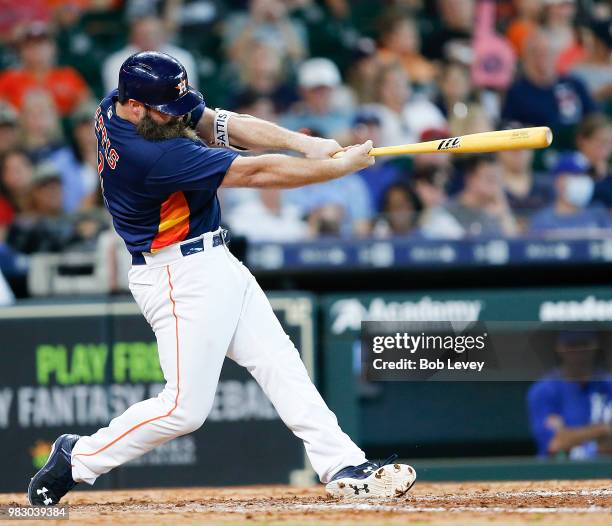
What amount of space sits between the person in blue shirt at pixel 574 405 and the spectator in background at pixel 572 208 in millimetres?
811

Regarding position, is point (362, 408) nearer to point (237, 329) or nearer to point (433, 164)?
point (433, 164)

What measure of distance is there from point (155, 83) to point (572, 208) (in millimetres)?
4081

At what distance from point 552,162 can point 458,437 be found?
8.25 ft

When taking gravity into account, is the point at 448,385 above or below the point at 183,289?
below

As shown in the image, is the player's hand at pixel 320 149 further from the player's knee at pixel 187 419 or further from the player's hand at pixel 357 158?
the player's knee at pixel 187 419

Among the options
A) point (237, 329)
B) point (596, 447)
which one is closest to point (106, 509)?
point (237, 329)

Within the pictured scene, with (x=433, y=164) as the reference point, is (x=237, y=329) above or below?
below

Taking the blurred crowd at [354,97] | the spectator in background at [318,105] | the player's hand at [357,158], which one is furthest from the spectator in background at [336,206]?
the player's hand at [357,158]

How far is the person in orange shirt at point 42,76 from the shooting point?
9.59 m

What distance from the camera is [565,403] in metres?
7.07

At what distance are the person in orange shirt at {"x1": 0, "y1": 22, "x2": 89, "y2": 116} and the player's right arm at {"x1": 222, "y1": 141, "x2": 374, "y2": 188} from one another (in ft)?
17.9

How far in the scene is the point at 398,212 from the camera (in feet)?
26.5

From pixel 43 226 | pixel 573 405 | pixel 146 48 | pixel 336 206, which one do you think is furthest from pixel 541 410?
pixel 146 48

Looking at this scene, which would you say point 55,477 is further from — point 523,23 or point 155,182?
point 523,23
